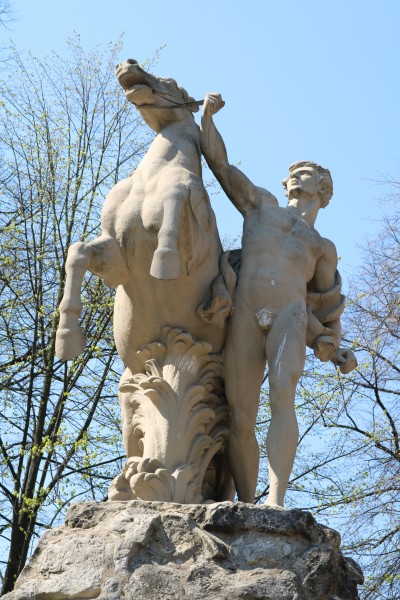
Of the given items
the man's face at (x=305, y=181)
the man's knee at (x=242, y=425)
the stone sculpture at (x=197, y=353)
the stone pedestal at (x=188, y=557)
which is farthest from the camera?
the man's face at (x=305, y=181)

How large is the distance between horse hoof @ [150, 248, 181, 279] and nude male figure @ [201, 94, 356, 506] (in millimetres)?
641

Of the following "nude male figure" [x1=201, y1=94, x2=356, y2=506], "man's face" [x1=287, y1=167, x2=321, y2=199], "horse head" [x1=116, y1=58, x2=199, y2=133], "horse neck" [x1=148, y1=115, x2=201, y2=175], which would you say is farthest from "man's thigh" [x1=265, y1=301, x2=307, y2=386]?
"horse head" [x1=116, y1=58, x2=199, y2=133]

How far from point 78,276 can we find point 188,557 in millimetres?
1607

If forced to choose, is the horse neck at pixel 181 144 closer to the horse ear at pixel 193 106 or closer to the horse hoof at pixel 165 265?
the horse ear at pixel 193 106

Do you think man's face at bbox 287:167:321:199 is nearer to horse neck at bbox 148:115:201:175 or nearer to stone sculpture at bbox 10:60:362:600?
stone sculpture at bbox 10:60:362:600

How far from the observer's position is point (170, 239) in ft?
21.1

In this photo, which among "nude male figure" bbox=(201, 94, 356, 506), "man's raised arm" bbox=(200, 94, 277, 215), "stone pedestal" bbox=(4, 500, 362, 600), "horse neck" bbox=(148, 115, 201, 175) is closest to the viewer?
"stone pedestal" bbox=(4, 500, 362, 600)

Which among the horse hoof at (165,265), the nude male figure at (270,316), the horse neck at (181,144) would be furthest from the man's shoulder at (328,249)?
the horse hoof at (165,265)

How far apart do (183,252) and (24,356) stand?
755 cm

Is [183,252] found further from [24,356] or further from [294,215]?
[24,356]

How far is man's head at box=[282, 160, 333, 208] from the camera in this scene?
7.42 m

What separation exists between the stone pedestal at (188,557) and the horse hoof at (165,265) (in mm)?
1145

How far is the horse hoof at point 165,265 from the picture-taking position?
6336mm

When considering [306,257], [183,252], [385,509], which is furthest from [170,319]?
[385,509]
